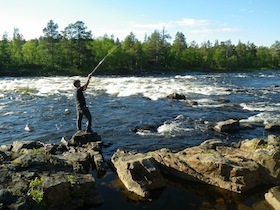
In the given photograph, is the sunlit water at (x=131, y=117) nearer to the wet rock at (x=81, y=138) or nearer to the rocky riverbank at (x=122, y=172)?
the wet rock at (x=81, y=138)

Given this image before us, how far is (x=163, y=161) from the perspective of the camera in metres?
11.9

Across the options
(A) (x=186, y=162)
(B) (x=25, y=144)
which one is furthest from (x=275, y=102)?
(B) (x=25, y=144)

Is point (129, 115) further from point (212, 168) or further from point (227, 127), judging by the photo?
point (212, 168)

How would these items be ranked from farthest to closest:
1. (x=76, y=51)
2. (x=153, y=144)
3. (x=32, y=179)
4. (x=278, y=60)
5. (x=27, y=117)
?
1. (x=278, y=60)
2. (x=76, y=51)
3. (x=27, y=117)
4. (x=153, y=144)
5. (x=32, y=179)

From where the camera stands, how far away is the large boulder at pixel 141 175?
33.3ft

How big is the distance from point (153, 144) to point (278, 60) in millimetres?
138045

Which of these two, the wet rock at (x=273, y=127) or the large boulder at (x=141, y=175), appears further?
the wet rock at (x=273, y=127)

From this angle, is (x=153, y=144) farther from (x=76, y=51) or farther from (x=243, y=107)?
(x=76, y=51)

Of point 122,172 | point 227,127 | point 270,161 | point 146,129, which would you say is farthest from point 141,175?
point 227,127

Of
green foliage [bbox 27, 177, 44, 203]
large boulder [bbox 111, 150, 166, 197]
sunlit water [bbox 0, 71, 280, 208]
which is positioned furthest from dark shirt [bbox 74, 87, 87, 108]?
green foliage [bbox 27, 177, 44, 203]

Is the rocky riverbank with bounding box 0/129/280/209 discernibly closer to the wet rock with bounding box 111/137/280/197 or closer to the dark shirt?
the wet rock with bounding box 111/137/280/197

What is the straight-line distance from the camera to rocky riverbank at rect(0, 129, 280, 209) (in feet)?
27.7

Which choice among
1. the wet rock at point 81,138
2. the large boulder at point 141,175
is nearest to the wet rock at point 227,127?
the wet rock at point 81,138

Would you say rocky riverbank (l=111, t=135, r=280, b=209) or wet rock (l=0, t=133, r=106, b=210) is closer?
wet rock (l=0, t=133, r=106, b=210)
